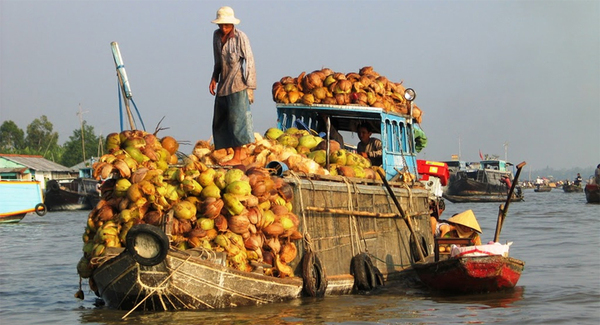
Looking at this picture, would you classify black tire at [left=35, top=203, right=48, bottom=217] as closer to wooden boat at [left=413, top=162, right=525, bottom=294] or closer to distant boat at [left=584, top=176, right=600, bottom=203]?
wooden boat at [left=413, top=162, right=525, bottom=294]

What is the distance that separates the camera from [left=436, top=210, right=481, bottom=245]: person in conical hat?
1063 centimetres

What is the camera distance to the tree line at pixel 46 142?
68.3m

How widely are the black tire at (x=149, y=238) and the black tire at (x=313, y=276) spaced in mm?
1920

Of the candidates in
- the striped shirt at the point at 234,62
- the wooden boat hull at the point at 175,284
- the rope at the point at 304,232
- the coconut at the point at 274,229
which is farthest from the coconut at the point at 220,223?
the striped shirt at the point at 234,62

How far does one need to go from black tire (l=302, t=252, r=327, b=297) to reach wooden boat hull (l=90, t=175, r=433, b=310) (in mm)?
17

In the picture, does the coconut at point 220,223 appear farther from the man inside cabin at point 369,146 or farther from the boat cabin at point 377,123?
the man inside cabin at point 369,146

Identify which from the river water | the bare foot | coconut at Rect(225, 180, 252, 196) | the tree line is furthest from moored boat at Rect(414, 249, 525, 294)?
the tree line

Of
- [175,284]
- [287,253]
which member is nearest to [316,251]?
[287,253]

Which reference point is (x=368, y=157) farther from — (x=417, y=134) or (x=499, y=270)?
(x=499, y=270)

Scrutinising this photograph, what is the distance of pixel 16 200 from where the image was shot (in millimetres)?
29656

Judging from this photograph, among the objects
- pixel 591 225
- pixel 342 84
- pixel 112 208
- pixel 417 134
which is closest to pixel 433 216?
pixel 417 134

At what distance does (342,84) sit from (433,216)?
311 cm

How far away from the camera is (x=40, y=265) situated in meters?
14.1

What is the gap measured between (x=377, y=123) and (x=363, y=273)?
12.4 feet
